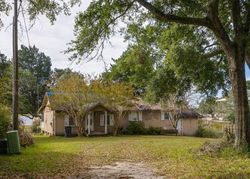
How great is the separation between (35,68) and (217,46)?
5403 cm

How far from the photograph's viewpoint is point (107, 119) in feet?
132

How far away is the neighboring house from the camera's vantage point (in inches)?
1503

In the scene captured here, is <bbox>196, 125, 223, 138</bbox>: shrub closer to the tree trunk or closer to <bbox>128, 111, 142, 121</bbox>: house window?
<bbox>128, 111, 142, 121</bbox>: house window

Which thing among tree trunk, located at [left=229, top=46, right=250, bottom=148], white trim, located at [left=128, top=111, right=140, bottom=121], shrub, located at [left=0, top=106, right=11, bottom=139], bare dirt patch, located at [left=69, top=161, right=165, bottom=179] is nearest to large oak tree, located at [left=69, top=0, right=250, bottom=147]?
tree trunk, located at [left=229, top=46, right=250, bottom=148]

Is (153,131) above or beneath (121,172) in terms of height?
above

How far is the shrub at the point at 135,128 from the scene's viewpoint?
40.1 metres

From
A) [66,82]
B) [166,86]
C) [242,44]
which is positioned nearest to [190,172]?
[242,44]

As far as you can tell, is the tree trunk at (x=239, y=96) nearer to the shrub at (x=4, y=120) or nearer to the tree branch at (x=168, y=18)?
the tree branch at (x=168, y=18)

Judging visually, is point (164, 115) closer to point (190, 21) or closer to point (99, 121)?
point (99, 121)

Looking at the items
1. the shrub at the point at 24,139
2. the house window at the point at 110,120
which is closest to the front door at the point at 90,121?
the house window at the point at 110,120

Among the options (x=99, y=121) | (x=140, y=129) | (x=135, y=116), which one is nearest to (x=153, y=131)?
(x=140, y=129)

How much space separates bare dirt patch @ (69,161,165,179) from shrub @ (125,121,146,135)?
25.5m

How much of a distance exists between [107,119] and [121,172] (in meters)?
27.9

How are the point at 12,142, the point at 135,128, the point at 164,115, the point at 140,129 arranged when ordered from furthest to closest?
the point at 164,115 → the point at 140,129 → the point at 135,128 → the point at 12,142
